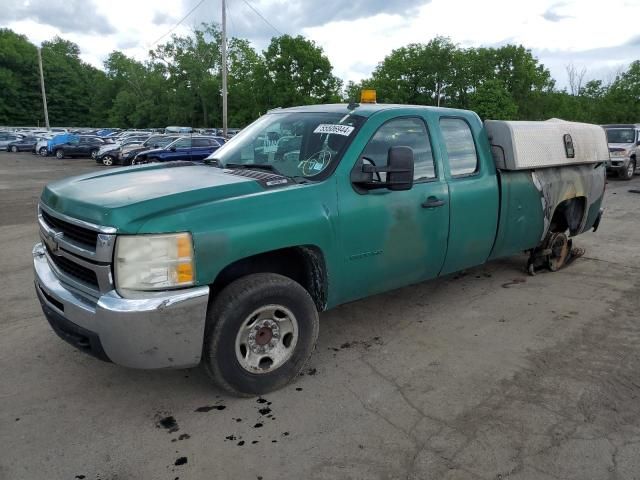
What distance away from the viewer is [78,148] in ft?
102

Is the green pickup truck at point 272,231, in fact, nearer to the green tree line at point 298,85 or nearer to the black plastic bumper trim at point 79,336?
the black plastic bumper trim at point 79,336

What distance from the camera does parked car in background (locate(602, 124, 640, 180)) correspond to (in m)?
16.7

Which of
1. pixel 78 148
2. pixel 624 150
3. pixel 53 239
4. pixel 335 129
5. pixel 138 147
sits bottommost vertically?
pixel 78 148

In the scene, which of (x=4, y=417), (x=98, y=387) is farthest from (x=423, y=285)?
(x=4, y=417)

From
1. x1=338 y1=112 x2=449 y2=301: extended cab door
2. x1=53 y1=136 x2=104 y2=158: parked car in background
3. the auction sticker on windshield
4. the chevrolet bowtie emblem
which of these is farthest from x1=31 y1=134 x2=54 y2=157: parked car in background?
x1=338 y1=112 x2=449 y2=301: extended cab door

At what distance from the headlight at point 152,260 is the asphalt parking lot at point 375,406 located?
899 mm

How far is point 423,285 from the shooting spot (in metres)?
5.46

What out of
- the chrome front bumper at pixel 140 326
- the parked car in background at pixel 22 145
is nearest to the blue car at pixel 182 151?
the chrome front bumper at pixel 140 326

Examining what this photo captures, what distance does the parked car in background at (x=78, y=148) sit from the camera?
3091 cm

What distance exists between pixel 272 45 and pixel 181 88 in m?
28.0

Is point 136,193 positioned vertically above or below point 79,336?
above

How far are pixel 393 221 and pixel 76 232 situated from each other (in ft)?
6.98

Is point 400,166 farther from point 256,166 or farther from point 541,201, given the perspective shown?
point 541,201

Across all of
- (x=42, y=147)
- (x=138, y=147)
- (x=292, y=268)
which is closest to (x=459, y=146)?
(x=292, y=268)
